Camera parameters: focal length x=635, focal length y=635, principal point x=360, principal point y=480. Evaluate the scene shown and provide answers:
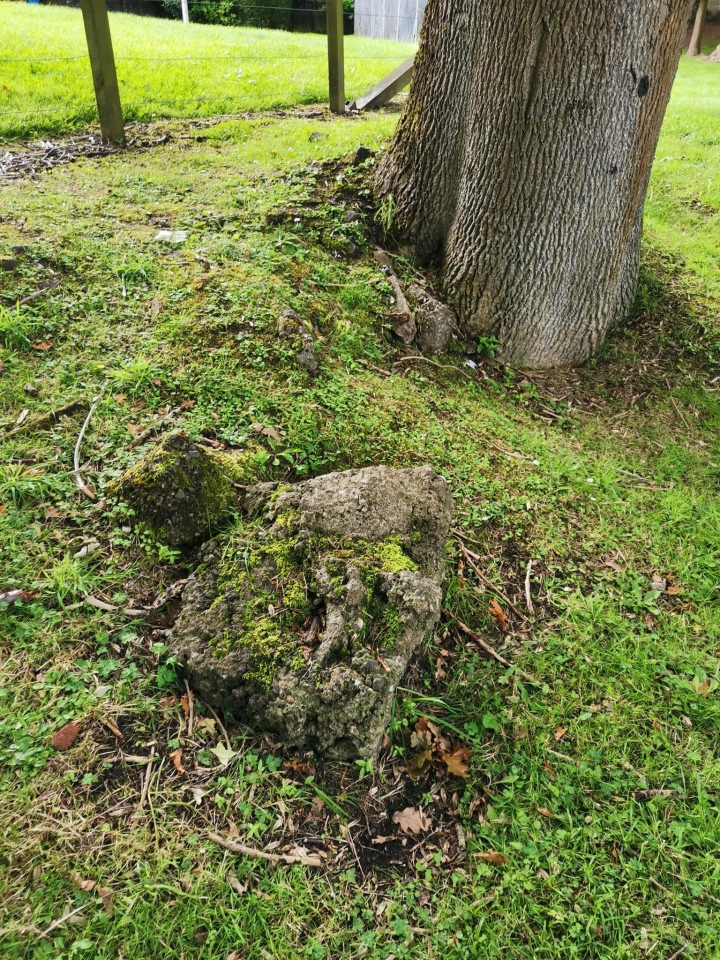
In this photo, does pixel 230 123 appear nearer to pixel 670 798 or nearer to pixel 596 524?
pixel 596 524

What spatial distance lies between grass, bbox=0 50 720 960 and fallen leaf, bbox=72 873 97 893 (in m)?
0.02

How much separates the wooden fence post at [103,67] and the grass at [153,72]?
0.73 metres

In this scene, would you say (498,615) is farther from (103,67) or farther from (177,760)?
(103,67)

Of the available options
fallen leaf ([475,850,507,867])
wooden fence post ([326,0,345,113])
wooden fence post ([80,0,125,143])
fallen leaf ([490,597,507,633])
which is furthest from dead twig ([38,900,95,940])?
wooden fence post ([326,0,345,113])

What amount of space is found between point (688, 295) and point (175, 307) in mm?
3999

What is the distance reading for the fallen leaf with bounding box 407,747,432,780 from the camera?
247 cm

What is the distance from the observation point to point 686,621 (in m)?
3.18

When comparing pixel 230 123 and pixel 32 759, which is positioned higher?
pixel 230 123

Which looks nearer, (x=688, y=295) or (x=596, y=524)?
(x=596, y=524)

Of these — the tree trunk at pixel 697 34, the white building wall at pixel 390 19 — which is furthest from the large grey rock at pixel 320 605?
the tree trunk at pixel 697 34

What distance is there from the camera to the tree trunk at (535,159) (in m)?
Answer: 3.69

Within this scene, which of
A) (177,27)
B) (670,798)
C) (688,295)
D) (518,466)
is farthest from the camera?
(177,27)

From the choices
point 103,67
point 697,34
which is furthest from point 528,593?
point 697,34

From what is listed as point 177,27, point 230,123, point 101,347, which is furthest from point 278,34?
point 101,347
